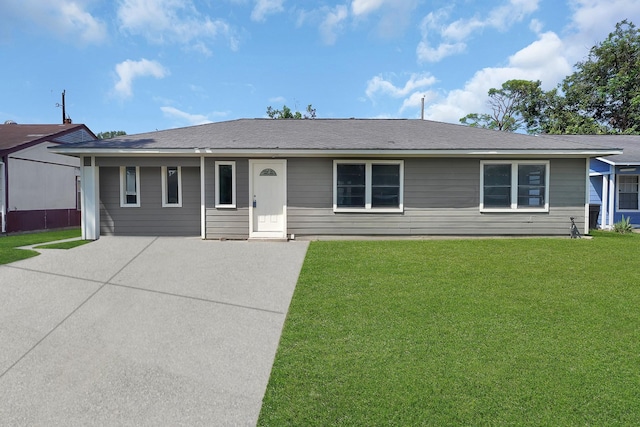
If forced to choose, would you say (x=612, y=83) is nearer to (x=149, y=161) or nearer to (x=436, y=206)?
(x=436, y=206)

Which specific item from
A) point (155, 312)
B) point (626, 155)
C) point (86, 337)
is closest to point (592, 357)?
point (155, 312)

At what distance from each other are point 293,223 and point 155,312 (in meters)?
5.42

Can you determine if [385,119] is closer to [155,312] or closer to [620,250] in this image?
[620,250]

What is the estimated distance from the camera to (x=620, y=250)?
8.43 metres

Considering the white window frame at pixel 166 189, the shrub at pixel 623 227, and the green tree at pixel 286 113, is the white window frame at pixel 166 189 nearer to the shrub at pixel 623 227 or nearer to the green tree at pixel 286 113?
the shrub at pixel 623 227

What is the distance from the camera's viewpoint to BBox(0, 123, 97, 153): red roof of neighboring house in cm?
1360

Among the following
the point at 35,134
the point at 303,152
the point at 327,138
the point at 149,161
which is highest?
the point at 35,134

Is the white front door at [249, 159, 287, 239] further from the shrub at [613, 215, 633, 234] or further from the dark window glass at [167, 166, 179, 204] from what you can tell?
the shrub at [613, 215, 633, 234]

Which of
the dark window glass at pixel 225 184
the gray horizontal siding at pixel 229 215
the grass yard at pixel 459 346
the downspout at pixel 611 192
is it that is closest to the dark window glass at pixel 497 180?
the grass yard at pixel 459 346

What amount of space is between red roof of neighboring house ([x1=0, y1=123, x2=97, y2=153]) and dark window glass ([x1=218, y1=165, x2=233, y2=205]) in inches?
360

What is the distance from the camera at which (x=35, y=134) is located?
1555 cm

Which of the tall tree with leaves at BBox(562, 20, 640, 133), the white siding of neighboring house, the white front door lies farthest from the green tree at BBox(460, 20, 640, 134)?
the white siding of neighboring house

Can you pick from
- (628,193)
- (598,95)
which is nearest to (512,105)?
(598,95)

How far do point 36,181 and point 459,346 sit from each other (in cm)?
1684
